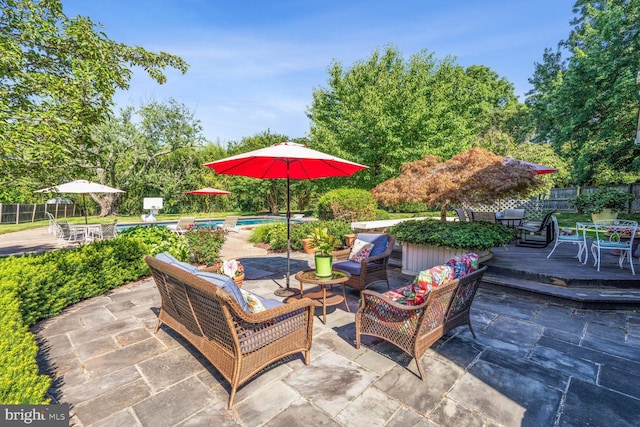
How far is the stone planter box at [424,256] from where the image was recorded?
538 centimetres

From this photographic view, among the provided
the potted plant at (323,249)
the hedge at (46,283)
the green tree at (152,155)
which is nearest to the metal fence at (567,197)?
the potted plant at (323,249)

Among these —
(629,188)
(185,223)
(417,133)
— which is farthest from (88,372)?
(629,188)

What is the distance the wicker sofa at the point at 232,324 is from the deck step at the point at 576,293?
155 inches

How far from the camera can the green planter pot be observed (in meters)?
3.73

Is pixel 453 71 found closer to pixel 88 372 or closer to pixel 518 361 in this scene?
pixel 518 361

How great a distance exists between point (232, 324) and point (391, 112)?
13800mm

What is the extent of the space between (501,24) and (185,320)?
34.1ft

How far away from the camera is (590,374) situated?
253cm

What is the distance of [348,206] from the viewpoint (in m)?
9.72

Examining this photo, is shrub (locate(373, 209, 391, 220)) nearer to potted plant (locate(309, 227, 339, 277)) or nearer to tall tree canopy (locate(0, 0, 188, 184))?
potted plant (locate(309, 227, 339, 277))

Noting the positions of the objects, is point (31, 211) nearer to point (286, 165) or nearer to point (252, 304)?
point (286, 165)

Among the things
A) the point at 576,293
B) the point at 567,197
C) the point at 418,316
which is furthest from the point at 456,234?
the point at 567,197

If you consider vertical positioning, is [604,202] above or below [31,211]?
above

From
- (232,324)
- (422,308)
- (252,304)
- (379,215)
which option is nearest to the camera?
(232,324)
